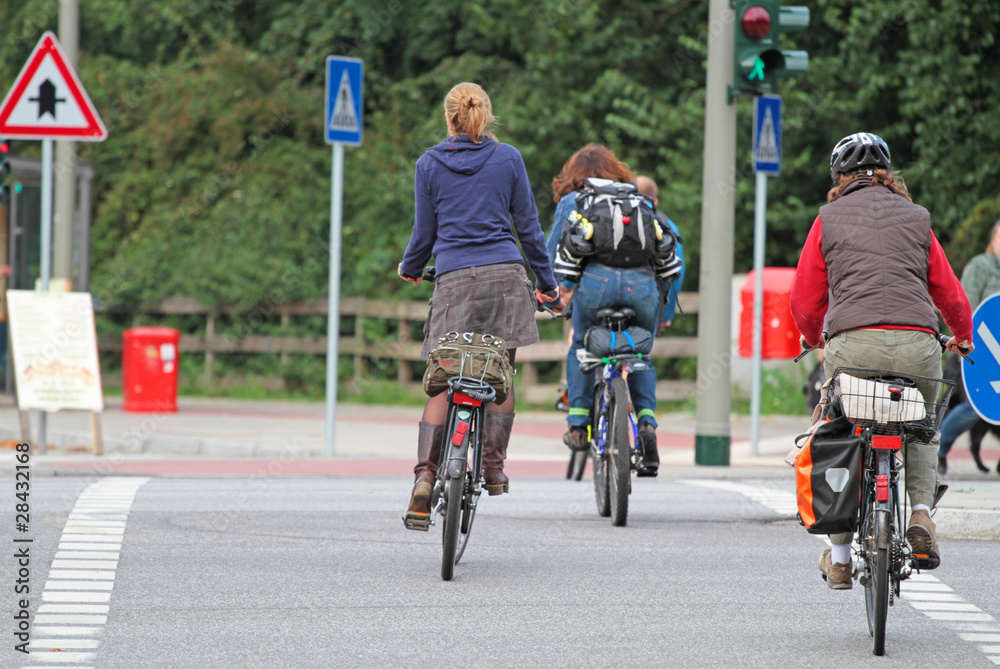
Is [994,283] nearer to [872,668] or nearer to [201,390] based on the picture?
[872,668]

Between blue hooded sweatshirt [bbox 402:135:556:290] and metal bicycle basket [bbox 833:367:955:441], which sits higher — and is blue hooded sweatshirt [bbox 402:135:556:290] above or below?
above

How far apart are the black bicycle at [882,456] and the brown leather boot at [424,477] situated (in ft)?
5.80

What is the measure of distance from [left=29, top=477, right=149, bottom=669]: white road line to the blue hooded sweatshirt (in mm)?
1871

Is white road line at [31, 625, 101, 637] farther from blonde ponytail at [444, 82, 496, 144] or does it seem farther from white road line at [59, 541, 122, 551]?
blonde ponytail at [444, 82, 496, 144]

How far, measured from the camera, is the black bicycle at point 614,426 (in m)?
7.24

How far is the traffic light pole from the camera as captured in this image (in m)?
10.6

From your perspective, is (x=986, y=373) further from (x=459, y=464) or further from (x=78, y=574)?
(x=78, y=574)

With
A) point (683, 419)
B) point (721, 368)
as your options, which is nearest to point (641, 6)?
point (683, 419)

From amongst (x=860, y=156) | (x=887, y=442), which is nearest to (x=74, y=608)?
(x=887, y=442)

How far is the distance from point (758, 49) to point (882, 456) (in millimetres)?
6175

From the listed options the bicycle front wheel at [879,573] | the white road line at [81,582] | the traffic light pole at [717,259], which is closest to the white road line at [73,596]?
the white road line at [81,582]

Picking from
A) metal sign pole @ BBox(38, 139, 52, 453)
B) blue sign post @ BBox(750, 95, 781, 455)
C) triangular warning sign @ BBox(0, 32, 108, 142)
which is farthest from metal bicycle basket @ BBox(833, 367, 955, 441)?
metal sign pole @ BBox(38, 139, 52, 453)

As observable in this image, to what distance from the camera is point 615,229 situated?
7.55m

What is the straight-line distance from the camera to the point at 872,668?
15.2 feet
